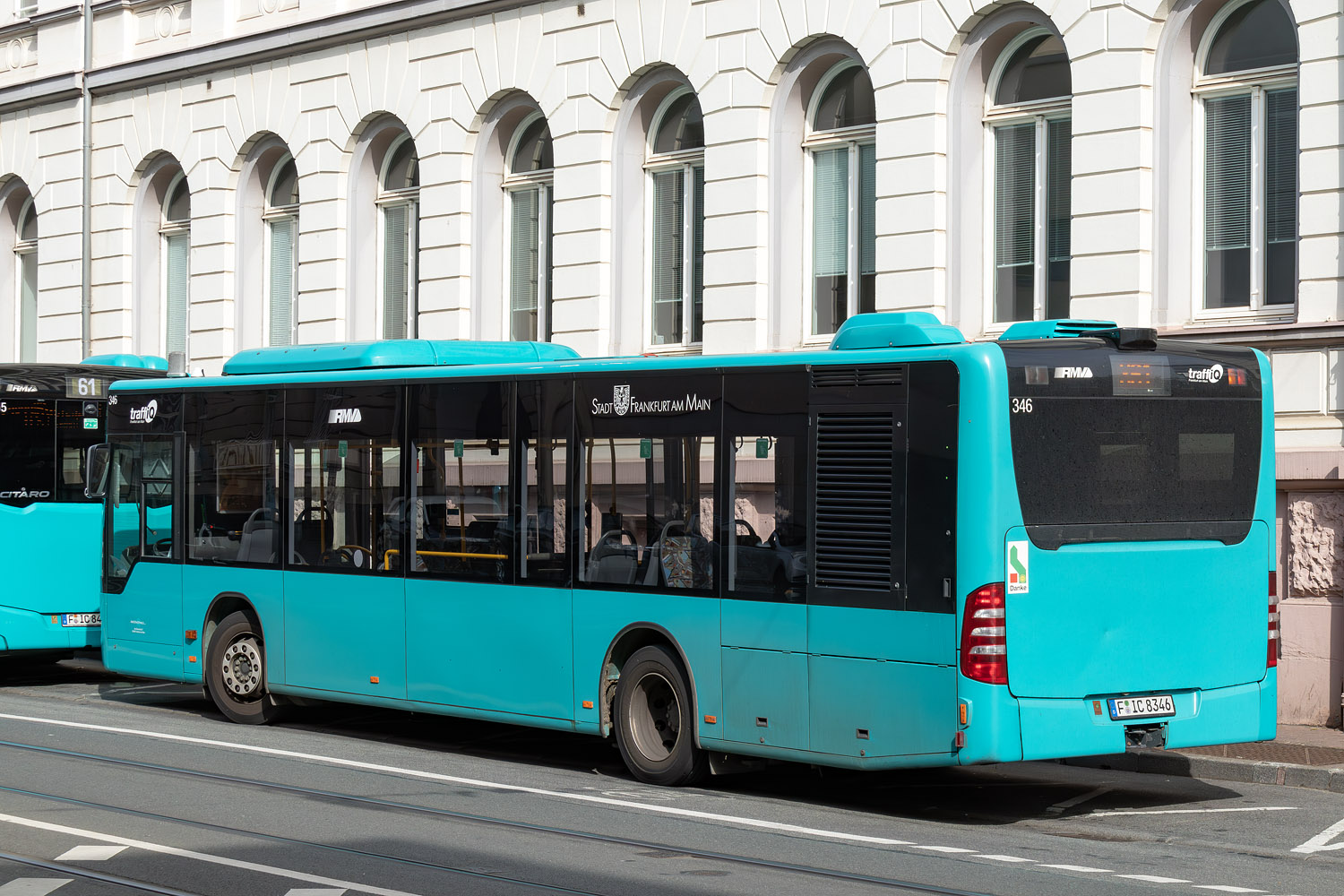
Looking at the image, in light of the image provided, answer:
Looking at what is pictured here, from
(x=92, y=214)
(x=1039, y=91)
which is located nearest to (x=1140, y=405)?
(x=1039, y=91)

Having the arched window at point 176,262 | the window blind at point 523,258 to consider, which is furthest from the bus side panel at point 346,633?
the arched window at point 176,262

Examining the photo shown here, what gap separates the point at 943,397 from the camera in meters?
10.0

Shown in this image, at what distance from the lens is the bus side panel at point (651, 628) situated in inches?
443

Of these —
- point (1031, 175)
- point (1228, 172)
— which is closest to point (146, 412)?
point (1031, 175)

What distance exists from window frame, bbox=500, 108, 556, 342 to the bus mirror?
6117mm

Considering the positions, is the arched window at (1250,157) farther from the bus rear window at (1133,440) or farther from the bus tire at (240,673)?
the bus tire at (240,673)

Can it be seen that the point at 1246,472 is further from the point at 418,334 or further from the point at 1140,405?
the point at 418,334

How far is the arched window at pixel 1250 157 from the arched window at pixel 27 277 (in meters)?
20.4

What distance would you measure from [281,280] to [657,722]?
15545 mm

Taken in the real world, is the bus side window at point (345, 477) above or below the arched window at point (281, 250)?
below

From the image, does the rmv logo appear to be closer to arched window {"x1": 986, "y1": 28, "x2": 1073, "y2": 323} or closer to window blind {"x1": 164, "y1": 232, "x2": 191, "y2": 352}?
arched window {"x1": 986, "y1": 28, "x2": 1073, "y2": 323}

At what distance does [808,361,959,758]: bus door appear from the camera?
32.6 ft

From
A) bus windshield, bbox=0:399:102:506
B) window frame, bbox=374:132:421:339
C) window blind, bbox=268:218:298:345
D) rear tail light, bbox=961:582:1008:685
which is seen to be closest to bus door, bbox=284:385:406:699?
bus windshield, bbox=0:399:102:506

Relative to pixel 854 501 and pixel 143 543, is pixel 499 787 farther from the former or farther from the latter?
pixel 143 543
